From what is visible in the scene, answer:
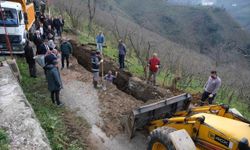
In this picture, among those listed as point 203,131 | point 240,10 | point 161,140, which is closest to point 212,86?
point 203,131

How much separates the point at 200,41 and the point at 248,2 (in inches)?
3058

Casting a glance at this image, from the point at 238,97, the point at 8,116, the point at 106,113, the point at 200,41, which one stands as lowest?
the point at 200,41

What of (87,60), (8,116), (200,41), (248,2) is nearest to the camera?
(8,116)

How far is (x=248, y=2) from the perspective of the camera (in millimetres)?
151250

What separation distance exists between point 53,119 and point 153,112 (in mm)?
3247

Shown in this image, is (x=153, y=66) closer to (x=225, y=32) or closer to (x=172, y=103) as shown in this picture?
(x=172, y=103)

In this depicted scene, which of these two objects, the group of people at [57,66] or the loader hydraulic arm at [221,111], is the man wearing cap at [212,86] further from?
the loader hydraulic arm at [221,111]

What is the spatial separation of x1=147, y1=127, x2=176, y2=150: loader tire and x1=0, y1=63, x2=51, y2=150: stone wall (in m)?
2.63

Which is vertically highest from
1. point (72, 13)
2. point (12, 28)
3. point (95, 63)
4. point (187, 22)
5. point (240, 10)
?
point (12, 28)

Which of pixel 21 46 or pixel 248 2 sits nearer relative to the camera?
pixel 21 46

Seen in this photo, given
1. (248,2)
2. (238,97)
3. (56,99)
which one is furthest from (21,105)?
(248,2)

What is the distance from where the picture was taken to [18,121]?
789cm

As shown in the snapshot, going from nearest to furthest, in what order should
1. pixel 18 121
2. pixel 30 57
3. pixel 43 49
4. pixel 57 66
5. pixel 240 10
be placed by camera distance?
pixel 18 121
pixel 57 66
pixel 30 57
pixel 43 49
pixel 240 10

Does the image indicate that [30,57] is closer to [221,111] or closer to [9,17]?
[9,17]
